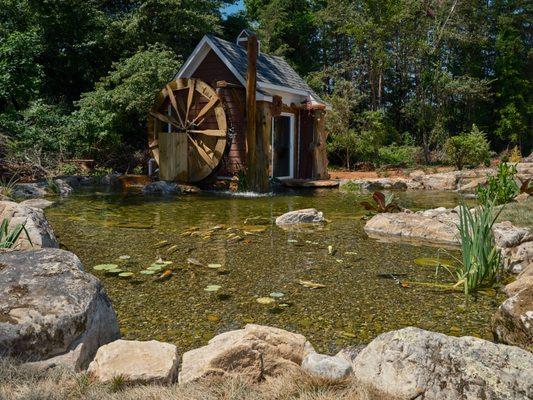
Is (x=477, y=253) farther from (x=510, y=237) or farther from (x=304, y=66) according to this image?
(x=304, y=66)

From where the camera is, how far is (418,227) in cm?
592

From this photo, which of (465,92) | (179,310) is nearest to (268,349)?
(179,310)

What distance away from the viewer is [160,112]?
44.4 feet

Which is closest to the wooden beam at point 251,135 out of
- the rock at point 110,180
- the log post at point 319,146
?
the log post at point 319,146

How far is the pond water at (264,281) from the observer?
3.14 meters

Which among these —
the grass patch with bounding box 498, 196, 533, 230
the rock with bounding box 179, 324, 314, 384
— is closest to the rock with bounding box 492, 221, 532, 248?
the grass patch with bounding box 498, 196, 533, 230

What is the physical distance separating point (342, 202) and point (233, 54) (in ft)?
18.5

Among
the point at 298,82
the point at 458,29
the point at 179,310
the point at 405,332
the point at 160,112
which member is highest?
the point at 458,29

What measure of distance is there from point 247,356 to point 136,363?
499 mm

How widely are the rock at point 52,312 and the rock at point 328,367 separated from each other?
3.58 ft

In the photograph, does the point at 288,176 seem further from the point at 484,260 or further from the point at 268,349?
the point at 268,349

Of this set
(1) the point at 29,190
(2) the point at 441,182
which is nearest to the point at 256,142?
(1) the point at 29,190

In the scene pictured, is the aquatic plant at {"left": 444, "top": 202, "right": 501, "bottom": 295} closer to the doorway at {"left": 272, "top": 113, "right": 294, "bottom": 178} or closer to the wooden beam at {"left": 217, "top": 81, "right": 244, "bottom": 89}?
the wooden beam at {"left": 217, "top": 81, "right": 244, "bottom": 89}

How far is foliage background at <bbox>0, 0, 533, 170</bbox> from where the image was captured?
1338cm
